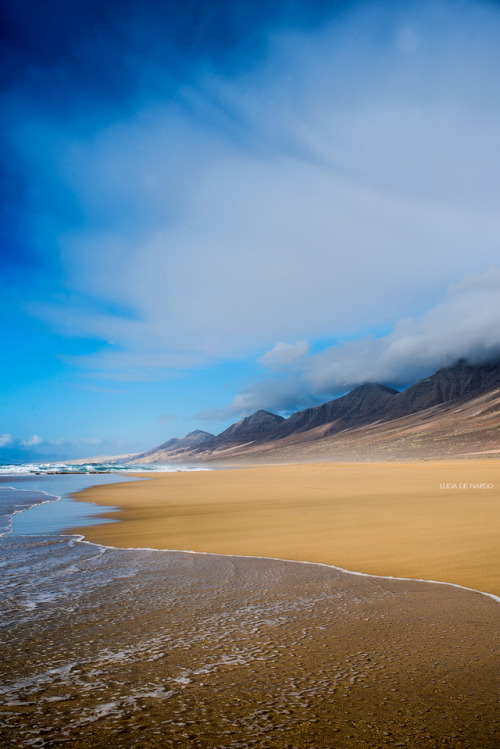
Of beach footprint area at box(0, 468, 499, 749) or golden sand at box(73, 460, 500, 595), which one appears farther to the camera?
golden sand at box(73, 460, 500, 595)

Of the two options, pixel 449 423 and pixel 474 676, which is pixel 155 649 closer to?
pixel 474 676

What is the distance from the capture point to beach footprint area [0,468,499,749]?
2.53 m

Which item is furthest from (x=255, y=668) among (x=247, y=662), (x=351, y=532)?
(x=351, y=532)

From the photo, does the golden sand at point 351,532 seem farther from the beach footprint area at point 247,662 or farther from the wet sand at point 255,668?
the wet sand at point 255,668

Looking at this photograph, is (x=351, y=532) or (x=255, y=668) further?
(x=351, y=532)

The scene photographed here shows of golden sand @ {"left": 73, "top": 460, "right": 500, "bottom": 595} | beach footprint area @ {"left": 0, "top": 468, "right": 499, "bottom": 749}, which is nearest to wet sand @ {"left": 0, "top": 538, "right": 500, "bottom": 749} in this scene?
beach footprint area @ {"left": 0, "top": 468, "right": 499, "bottom": 749}

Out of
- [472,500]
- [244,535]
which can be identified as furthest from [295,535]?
[472,500]

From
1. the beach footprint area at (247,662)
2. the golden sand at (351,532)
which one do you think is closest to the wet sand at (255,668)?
the beach footprint area at (247,662)

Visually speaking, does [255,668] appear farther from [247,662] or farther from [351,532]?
[351,532]

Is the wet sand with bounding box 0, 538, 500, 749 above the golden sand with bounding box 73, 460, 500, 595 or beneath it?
above

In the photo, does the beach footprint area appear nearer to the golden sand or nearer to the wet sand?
the wet sand

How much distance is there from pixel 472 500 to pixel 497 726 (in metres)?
13.8

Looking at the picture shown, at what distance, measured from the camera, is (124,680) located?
127 inches

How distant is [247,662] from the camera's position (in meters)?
3.53
